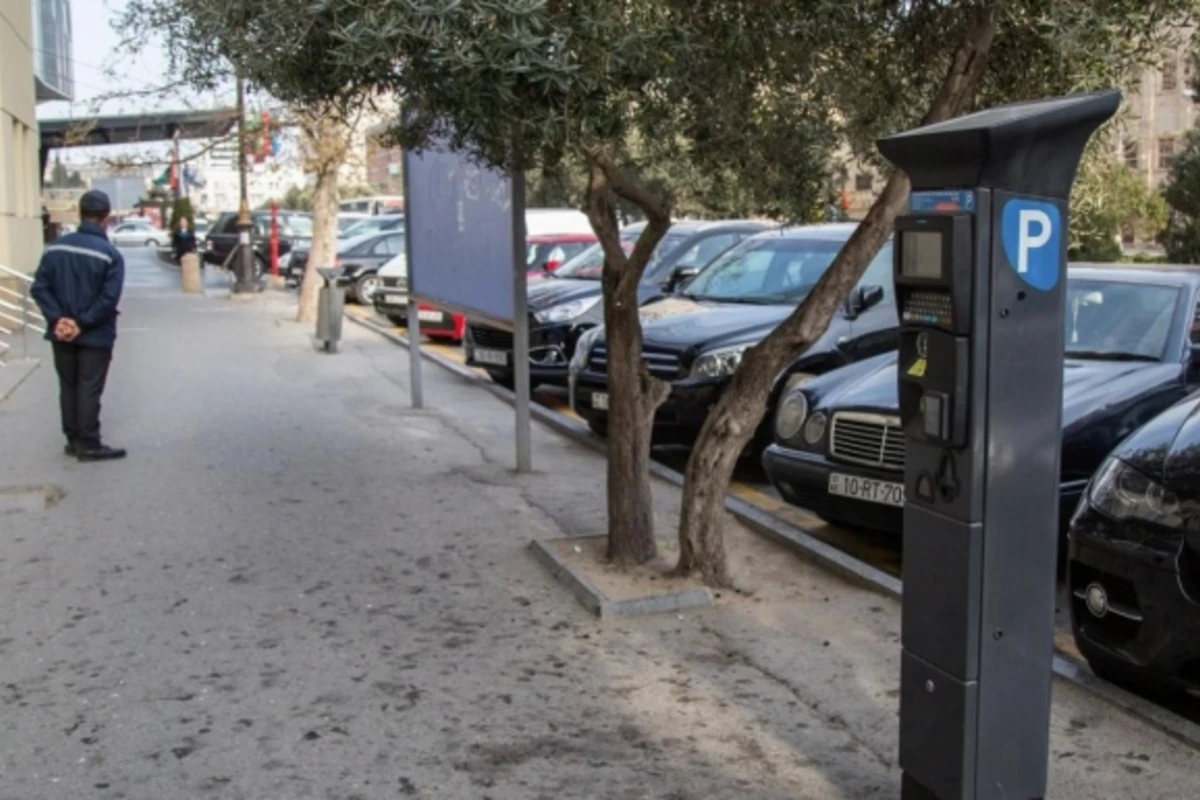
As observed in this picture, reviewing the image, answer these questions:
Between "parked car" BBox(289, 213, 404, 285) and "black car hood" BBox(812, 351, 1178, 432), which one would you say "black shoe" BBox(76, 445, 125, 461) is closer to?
"black car hood" BBox(812, 351, 1178, 432)

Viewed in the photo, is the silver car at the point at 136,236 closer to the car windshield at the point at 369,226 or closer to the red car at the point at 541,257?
the car windshield at the point at 369,226

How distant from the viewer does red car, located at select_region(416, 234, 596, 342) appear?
56.1ft

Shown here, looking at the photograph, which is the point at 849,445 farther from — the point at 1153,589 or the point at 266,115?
the point at 266,115

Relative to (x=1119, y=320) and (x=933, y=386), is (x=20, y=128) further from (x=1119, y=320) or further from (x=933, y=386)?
(x=933, y=386)

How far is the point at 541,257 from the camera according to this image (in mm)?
17281

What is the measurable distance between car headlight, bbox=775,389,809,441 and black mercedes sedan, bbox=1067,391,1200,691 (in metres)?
2.53

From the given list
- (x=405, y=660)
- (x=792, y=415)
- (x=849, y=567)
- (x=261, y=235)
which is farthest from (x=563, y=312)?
(x=261, y=235)

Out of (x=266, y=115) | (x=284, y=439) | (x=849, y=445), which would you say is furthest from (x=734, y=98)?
(x=266, y=115)

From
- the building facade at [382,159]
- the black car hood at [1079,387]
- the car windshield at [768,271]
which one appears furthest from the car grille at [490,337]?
the black car hood at [1079,387]

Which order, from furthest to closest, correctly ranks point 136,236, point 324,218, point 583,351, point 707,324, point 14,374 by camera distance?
point 136,236 → point 324,218 → point 14,374 → point 583,351 → point 707,324

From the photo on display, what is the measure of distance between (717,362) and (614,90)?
432 cm

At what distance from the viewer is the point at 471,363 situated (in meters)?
13.7

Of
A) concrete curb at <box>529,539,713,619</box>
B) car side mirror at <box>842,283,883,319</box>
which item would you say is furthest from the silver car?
concrete curb at <box>529,539,713,619</box>

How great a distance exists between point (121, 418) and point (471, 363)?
354 centimetres
